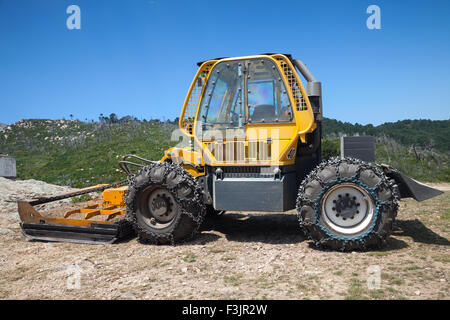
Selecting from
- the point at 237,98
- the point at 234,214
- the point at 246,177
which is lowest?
the point at 234,214

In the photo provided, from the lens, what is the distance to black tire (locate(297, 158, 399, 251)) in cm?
475

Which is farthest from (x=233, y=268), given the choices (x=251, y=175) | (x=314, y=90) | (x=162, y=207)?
(x=314, y=90)

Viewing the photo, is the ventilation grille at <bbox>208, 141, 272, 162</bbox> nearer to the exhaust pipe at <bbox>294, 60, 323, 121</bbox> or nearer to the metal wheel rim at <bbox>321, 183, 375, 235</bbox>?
the exhaust pipe at <bbox>294, 60, 323, 121</bbox>

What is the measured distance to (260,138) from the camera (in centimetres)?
550

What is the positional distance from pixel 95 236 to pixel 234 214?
3381 millimetres

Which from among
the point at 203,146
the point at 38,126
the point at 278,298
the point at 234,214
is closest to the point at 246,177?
the point at 203,146

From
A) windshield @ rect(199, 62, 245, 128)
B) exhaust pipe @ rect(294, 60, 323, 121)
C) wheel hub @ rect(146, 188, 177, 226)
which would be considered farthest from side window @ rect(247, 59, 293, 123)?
wheel hub @ rect(146, 188, 177, 226)

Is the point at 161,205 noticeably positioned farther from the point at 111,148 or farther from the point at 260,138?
the point at 111,148

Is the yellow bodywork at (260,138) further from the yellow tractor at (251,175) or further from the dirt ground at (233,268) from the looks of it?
the dirt ground at (233,268)

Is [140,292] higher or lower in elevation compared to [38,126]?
lower

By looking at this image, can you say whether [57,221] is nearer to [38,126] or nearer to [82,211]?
[82,211]

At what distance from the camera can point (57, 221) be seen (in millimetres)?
6027

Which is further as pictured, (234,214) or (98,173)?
(98,173)

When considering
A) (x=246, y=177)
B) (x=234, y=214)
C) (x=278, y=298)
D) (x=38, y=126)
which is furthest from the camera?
(x=38, y=126)
